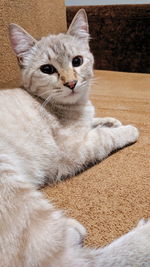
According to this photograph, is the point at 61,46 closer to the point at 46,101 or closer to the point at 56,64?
the point at 56,64

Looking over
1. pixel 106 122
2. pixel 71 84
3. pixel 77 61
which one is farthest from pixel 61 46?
pixel 106 122

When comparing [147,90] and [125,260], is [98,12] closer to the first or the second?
[147,90]

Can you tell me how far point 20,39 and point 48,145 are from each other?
0.43 metres

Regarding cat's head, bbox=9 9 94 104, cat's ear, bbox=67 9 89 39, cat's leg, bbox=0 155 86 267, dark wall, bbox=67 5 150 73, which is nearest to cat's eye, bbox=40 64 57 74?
cat's head, bbox=9 9 94 104

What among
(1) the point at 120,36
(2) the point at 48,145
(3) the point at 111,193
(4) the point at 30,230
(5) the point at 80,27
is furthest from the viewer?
(1) the point at 120,36

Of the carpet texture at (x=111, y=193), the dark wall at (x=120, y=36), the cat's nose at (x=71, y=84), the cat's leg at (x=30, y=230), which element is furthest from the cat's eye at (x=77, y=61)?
the dark wall at (x=120, y=36)

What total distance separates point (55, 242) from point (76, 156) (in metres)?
0.42

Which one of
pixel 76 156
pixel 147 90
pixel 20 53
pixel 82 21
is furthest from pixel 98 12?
pixel 76 156

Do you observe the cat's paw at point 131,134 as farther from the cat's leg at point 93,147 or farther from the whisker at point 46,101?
the whisker at point 46,101

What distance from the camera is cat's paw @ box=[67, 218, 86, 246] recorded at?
67cm

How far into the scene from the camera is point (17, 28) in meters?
1.09

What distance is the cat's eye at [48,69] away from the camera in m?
1.08

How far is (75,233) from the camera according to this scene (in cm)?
68

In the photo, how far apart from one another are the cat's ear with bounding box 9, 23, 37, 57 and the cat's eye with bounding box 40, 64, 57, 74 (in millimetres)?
122
